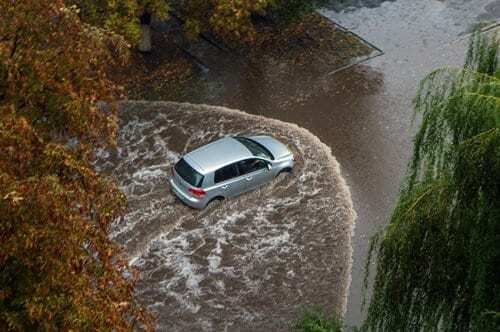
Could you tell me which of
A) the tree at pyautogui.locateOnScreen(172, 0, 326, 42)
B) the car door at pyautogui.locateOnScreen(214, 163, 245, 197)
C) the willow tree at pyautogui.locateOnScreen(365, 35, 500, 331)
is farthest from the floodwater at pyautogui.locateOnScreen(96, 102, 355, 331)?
the willow tree at pyautogui.locateOnScreen(365, 35, 500, 331)

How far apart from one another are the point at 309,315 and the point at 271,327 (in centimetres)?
137

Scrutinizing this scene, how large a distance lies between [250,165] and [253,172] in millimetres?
198

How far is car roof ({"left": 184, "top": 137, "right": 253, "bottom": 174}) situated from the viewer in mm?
19516

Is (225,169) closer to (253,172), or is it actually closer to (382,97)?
(253,172)

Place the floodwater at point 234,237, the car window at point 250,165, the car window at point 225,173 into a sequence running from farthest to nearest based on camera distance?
the car window at point 250,165, the car window at point 225,173, the floodwater at point 234,237

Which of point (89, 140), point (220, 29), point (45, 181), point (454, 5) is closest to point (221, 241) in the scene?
point (89, 140)

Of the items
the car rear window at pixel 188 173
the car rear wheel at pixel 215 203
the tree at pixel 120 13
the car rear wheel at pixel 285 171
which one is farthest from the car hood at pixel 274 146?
the tree at pixel 120 13

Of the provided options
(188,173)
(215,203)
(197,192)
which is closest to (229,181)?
(215,203)

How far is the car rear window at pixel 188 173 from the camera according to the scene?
63.4 feet

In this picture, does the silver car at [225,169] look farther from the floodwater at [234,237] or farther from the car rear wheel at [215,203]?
the floodwater at [234,237]

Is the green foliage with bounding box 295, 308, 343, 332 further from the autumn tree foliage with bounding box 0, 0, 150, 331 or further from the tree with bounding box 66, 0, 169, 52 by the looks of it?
the tree with bounding box 66, 0, 169, 52

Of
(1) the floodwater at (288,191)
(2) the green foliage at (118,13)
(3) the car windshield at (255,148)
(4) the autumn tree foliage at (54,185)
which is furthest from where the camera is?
(2) the green foliage at (118,13)

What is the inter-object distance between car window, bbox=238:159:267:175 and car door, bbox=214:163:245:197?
6.3 inches

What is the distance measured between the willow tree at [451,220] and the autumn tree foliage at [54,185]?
3523 mm
